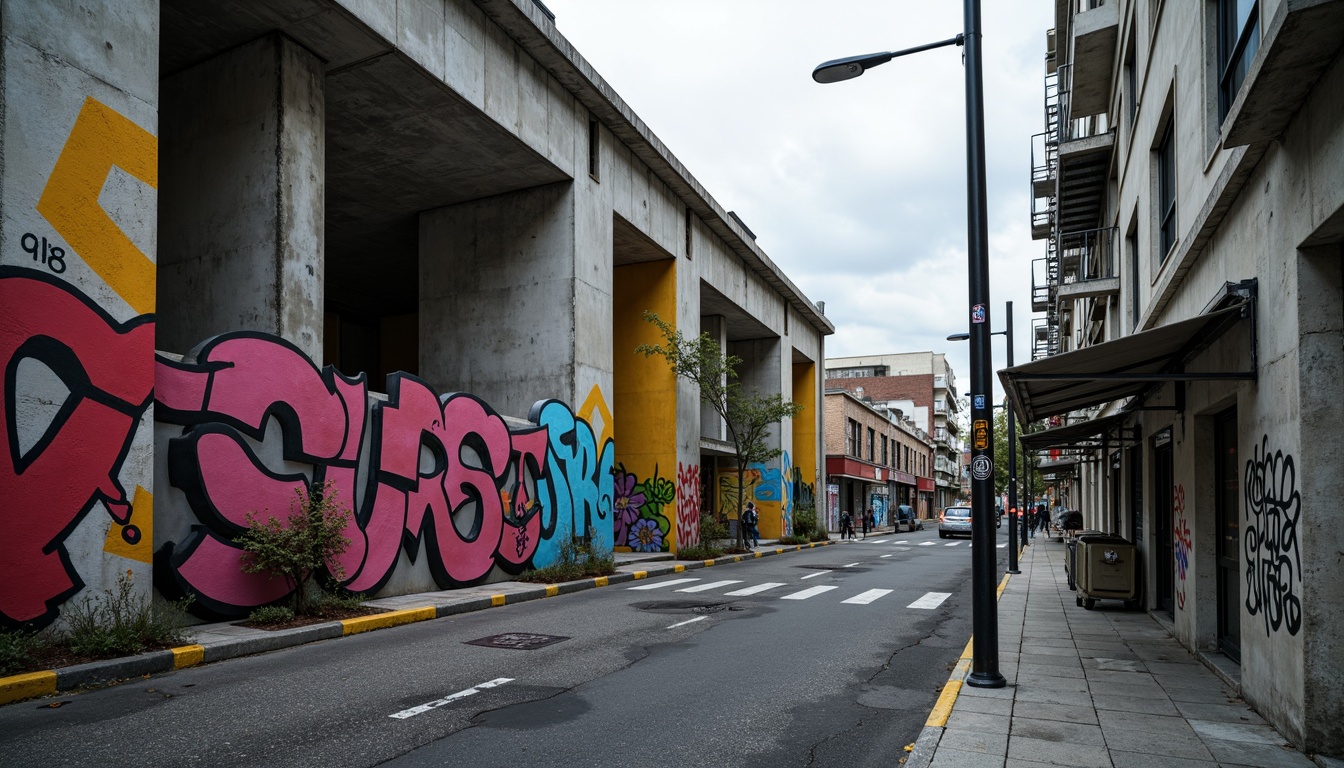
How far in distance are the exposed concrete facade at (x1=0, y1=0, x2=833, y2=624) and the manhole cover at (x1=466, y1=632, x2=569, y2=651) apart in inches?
125

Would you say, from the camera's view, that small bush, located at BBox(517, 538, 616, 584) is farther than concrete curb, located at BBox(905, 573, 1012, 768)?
Yes

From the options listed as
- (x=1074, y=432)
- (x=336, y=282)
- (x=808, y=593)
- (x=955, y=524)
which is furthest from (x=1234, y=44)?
(x=955, y=524)

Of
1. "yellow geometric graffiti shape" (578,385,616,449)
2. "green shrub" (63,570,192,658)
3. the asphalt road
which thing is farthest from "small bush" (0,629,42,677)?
"yellow geometric graffiti shape" (578,385,616,449)

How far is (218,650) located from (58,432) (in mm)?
2589

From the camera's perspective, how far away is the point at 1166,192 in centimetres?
1212

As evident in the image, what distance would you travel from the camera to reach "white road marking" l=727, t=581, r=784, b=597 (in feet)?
50.4

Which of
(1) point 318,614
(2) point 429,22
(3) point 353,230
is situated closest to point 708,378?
(3) point 353,230

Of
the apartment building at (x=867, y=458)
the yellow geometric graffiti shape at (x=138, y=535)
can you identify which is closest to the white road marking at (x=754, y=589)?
the yellow geometric graffiti shape at (x=138, y=535)

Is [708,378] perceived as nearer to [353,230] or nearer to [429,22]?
[353,230]

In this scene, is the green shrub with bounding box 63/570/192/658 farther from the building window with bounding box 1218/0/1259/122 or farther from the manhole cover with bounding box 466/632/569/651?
the building window with bounding box 1218/0/1259/122

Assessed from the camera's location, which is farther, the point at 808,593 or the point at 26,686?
the point at 808,593

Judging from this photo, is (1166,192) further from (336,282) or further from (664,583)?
(336,282)

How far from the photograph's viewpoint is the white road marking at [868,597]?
47.0 feet

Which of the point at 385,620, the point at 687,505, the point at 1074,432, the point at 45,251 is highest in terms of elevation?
the point at 45,251
